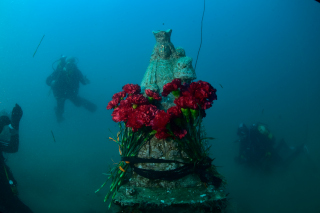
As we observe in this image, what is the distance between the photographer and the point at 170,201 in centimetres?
251

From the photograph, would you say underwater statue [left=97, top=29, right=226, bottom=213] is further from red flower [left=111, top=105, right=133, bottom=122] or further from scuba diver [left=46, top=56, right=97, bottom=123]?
scuba diver [left=46, top=56, right=97, bottom=123]

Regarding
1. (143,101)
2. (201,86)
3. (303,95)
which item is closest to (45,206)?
(143,101)

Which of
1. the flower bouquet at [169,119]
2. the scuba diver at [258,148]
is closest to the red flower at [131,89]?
the flower bouquet at [169,119]

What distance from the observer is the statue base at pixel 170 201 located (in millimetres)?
2482

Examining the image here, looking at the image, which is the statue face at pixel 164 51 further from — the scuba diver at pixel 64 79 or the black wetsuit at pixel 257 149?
the scuba diver at pixel 64 79

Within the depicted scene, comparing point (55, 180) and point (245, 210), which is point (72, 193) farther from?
point (245, 210)

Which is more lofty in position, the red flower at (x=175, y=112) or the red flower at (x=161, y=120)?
the red flower at (x=175, y=112)

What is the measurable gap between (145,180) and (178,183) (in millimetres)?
522

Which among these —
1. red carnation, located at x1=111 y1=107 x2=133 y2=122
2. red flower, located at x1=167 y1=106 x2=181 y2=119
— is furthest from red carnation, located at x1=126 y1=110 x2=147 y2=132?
red flower, located at x1=167 y1=106 x2=181 y2=119

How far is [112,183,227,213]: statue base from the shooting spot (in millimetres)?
2482

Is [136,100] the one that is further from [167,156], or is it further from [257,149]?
[257,149]

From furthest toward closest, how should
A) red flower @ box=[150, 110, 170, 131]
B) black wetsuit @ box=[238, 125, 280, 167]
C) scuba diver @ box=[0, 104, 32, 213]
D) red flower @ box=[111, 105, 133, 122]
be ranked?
black wetsuit @ box=[238, 125, 280, 167] → scuba diver @ box=[0, 104, 32, 213] → red flower @ box=[111, 105, 133, 122] → red flower @ box=[150, 110, 170, 131]

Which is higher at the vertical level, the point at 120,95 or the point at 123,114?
the point at 120,95

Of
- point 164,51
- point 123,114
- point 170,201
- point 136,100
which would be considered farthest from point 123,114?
point 164,51
